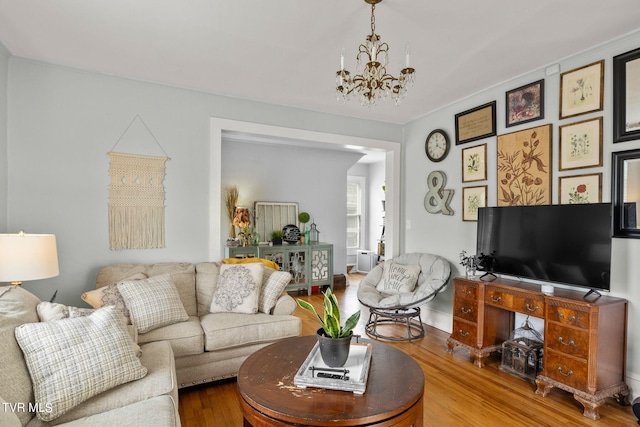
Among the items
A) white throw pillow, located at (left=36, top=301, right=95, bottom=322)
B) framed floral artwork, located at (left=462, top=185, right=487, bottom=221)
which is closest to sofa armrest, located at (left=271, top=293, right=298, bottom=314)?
white throw pillow, located at (left=36, top=301, right=95, bottom=322)

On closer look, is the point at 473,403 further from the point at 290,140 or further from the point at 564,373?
the point at 290,140

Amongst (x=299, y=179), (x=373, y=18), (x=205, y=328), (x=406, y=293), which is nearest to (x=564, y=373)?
(x=406, y=293)

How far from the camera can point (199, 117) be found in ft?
11.7

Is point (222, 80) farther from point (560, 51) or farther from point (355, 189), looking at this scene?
point (355, 189)

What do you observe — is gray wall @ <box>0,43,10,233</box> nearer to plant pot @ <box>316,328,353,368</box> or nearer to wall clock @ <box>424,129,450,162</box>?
plant pot @ <box>316,328,353,368</box>

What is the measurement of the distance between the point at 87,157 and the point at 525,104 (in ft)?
13.1

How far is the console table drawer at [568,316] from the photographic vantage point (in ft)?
7.57

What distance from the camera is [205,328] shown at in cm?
262

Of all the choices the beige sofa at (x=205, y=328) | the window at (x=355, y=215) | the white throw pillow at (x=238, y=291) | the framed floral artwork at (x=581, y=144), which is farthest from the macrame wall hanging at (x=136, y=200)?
the window at (x=355, y=215)

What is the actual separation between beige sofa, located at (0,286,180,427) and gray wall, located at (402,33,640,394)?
3.06 metres

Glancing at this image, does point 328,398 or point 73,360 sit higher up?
point 73,360

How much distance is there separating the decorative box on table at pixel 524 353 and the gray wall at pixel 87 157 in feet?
9.75

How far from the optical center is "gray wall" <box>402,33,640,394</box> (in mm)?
2490

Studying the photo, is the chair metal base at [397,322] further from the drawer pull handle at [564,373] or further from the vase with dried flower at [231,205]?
the vase with dried flower at [231,205]
